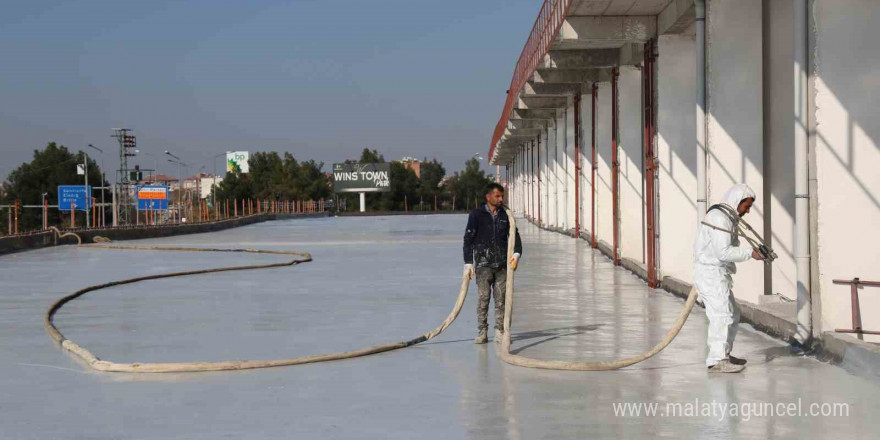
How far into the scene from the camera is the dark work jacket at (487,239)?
38.2 ft

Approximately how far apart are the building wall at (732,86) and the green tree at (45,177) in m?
128

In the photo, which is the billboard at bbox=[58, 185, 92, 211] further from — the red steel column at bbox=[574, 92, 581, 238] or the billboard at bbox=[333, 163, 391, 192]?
the red steel column at bbox=[574, 92, 581, 238]

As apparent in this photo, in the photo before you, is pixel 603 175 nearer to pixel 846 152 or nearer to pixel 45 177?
pixel 846 152

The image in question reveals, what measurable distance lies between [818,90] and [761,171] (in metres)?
4.90

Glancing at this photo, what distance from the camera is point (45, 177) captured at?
139000mm

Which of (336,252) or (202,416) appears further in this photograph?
(336,252)

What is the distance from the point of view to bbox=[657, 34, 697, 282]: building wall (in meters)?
19.1

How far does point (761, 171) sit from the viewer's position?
15500mm

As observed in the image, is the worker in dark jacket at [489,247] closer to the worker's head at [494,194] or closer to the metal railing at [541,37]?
the worker's head at [494,194]

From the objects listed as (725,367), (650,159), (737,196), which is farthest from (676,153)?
(725,367)

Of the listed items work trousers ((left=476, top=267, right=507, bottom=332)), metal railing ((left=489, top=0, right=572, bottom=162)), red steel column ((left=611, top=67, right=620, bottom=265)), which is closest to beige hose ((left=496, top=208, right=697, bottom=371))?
work trousers ((left=476, top=267, right=507, bottom=332))

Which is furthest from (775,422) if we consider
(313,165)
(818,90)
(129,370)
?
(313,165)

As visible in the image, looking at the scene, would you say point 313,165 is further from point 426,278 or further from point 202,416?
point 202,416

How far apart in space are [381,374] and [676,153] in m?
10.5
